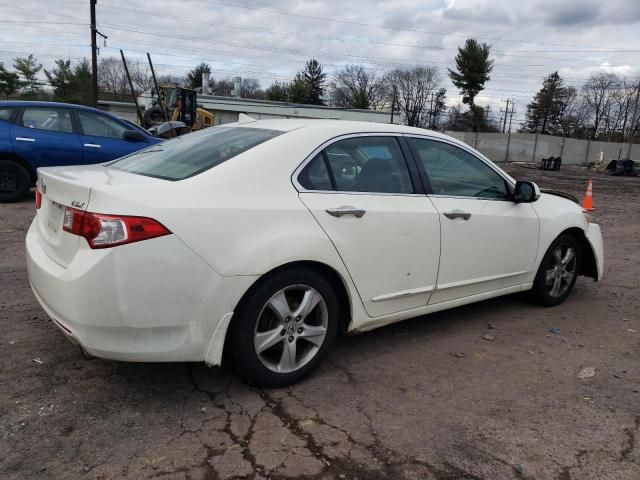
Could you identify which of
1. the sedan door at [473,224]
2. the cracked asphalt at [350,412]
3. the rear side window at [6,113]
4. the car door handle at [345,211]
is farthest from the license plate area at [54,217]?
the rear side window at [6,113]

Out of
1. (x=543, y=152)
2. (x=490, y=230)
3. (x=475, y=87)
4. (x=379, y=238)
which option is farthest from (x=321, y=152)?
(x=475, y=87)

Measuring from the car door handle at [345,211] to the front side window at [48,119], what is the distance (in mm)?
7062

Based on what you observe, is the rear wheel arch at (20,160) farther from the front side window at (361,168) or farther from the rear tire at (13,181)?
the front side window at (361,168)

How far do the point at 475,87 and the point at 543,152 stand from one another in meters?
21.7

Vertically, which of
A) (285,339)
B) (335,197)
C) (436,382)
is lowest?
(436,382)

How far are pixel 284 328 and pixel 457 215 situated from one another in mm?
1558

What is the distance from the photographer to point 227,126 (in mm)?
3889

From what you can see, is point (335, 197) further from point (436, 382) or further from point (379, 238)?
point (436, 382)

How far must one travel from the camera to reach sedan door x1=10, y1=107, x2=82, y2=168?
27.3ft

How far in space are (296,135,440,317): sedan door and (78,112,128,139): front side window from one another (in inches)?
264

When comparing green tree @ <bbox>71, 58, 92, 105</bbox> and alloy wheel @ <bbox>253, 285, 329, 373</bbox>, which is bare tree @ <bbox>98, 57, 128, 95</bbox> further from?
alloy wheel @ <bbox>253, 285, 329, 373</bbox>

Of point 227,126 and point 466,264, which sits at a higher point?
point 227,126

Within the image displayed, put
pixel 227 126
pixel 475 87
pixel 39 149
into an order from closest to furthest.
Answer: pixel 227 126
pixel 39 149
pixel 475 87

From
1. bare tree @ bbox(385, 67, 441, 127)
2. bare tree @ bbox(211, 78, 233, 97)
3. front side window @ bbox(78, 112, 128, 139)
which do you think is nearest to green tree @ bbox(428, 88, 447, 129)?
bare tree @ bbox(385, 67, 441, 127)
